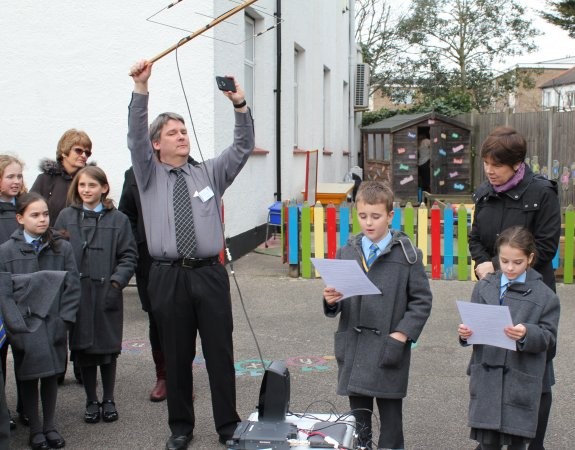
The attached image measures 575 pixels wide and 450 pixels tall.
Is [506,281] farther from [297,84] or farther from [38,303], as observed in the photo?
[297,84]

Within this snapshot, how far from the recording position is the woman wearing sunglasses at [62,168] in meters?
5.27

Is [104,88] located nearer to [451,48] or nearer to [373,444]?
[373,444]

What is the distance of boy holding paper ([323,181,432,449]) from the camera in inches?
139

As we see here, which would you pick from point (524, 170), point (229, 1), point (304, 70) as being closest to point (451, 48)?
point (304, 70)

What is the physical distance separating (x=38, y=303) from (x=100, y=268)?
0.54 metres

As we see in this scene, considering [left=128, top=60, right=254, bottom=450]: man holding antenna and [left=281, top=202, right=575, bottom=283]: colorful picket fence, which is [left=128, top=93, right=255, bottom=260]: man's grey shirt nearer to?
[left=128, top=60, right=254, bottom=450]: man holding antenna

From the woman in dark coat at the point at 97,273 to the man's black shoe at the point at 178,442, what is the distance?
2.12 ft

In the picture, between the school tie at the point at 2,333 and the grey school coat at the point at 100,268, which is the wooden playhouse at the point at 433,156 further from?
the school tie at the point at 2,333

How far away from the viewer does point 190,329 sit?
4152mm

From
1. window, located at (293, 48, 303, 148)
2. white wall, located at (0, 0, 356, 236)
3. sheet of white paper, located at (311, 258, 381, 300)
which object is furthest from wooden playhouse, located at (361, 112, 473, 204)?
sheet of white paper, located at (311, 258, 381, 300)

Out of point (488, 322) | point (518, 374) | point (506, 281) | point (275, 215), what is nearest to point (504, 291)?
point (506, 281)

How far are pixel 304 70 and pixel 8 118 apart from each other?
282 inches

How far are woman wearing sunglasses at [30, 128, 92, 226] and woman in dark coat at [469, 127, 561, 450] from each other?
287cm

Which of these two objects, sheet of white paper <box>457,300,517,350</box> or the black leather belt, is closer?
sheet of white paper <box>457,300,517,350</box>
